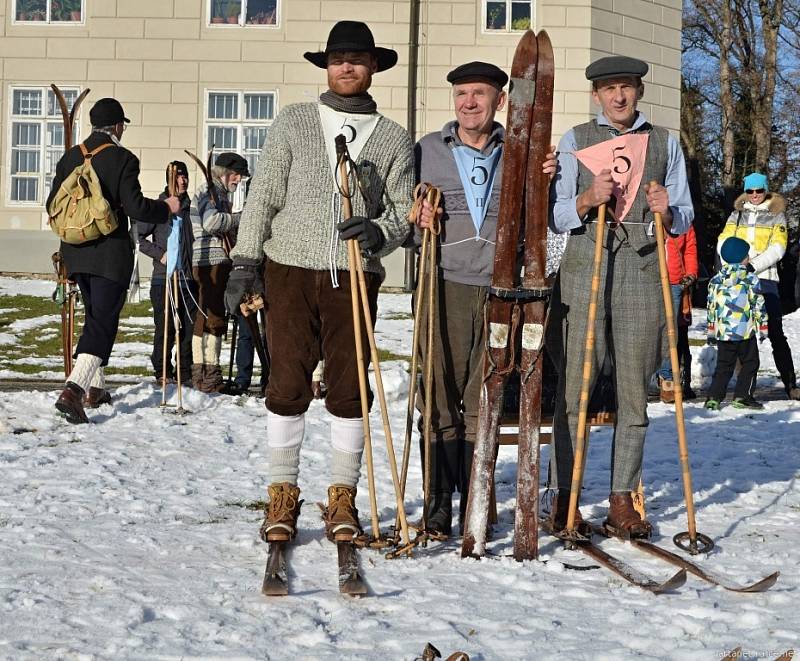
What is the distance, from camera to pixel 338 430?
16.4ft

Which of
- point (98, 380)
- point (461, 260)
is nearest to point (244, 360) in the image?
point (98, 380)

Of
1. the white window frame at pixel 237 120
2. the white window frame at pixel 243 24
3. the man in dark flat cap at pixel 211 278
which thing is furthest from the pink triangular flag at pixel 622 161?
the white window frame at pixel 243 24

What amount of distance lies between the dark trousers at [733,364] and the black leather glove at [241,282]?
227 inches

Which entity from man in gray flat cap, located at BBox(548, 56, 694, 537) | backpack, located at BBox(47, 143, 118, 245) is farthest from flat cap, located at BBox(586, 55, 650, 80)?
backpack, located at BBox(47, 143, 118, 245)

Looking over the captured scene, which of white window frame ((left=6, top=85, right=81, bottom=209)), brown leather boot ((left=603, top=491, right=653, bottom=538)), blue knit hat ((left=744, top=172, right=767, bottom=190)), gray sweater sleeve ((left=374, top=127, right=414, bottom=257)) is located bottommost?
brown leather boot ((left=603, top=491, right=653, bottom=538))

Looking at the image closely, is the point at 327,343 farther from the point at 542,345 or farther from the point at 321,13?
the point at 321,13

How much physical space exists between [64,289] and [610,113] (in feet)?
16.7

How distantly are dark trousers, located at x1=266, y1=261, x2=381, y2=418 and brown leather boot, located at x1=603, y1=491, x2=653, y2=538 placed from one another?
4.15 ft

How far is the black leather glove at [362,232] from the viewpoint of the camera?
188 inches

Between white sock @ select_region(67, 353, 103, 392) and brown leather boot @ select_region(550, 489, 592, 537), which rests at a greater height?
white sock @ select_region(67, 353, 103, 392)

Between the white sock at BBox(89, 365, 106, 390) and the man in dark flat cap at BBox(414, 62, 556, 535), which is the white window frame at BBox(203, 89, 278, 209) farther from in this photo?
the man in dark flat cap at BBox(414, 62, 556, 535)

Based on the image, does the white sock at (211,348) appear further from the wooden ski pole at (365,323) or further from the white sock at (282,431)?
the wooden ski pole at (365,323)

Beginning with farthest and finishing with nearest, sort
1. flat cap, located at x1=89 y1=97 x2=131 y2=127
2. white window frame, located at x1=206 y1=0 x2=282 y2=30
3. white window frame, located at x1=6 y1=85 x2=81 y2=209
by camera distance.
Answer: white window frame, located at x1=6 y1=85 x2=81 y2=209, white window frame, located at x1=206 y1=0 x2=282 y2=30, flat cap, located at x1=89 y1=97 x2=131 y2=127

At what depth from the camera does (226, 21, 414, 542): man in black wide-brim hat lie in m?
4.91
